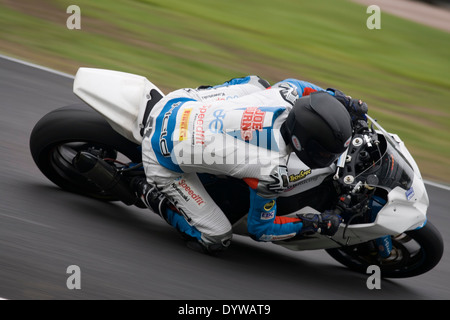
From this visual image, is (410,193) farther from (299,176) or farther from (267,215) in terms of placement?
(267,215)

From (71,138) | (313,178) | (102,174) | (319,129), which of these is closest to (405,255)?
(313,178)

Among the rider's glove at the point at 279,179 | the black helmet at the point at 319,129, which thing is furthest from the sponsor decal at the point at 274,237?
the black helmet at the point at 319,129

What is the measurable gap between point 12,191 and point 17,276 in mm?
1251

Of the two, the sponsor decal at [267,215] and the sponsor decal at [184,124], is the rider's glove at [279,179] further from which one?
the sponsor decal at [184,124]

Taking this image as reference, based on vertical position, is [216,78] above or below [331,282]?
above

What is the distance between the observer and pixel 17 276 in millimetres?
3957

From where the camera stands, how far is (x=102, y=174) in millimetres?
4668

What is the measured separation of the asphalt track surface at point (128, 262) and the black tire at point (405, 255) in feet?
0.30

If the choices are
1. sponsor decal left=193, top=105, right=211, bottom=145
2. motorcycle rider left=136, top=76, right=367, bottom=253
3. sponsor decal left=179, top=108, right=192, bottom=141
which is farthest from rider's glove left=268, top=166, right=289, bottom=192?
sponsor decal left=179, top=108, right=192, bottom=141

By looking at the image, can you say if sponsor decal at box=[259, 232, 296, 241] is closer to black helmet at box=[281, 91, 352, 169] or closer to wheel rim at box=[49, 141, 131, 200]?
black helmet at box=[281, 91, 352, 169]

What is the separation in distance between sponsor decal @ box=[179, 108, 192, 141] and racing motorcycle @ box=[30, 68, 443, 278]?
37 centimetres

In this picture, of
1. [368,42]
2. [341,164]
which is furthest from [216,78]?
[341,164]
